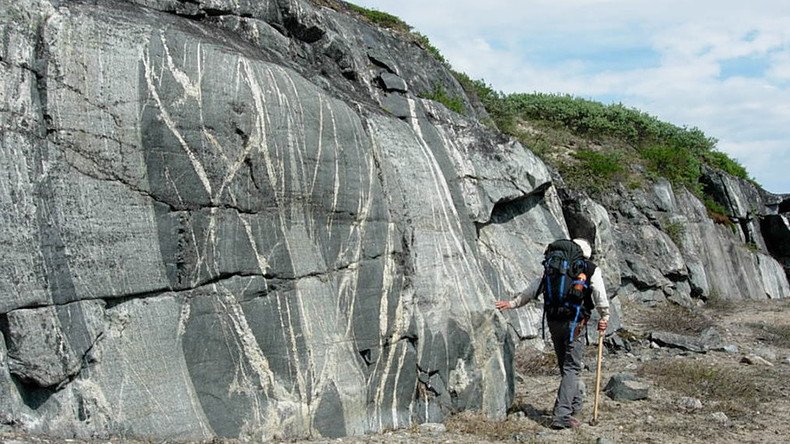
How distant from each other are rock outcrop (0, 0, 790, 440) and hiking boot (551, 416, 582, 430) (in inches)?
25.5

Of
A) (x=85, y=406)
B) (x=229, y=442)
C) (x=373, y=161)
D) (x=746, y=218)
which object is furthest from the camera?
(x=746, y=218)

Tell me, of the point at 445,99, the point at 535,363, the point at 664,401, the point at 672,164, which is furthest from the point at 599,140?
the point at 664,401

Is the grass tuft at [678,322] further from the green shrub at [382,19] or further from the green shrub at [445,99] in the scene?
the green shrub at [382,19]

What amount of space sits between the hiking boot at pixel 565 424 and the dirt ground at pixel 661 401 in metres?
0.07

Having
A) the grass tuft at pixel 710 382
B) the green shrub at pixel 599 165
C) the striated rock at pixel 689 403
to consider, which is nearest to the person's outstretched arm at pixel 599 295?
the striated rock at pixel 689 403

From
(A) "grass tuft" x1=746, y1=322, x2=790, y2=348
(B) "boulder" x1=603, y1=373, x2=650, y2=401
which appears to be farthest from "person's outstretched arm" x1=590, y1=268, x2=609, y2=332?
(A) "grass tuft" x1=746, y1=322, x2=790, y2=348

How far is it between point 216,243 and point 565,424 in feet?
14.8

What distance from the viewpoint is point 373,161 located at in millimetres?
9195

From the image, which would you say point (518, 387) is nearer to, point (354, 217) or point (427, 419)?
point (427, 419)

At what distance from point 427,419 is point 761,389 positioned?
225 inches

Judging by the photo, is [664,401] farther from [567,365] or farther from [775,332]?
[775,332]

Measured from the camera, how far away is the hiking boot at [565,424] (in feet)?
29.6

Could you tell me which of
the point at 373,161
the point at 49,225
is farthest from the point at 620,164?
the point at 49,225

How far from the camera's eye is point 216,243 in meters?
7.58
